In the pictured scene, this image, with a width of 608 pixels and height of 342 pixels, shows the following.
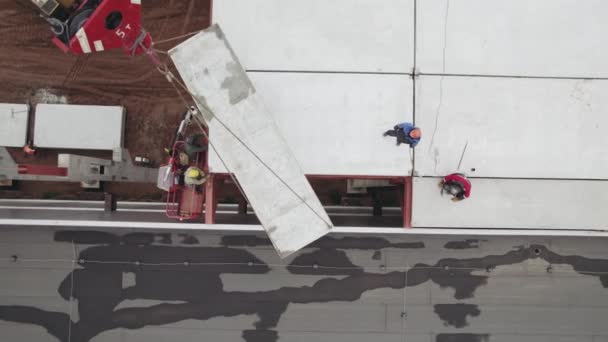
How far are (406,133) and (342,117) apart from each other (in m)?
0.78

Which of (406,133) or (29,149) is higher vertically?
(406,133)

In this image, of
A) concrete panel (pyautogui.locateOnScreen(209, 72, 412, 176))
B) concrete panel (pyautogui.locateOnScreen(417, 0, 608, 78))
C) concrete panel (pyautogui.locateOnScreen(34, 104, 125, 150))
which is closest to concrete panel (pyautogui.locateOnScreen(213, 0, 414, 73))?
concrete panel (pyautogui.locateOnScreen(209, 72, 412, 176))

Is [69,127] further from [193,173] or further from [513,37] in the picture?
[513,37]

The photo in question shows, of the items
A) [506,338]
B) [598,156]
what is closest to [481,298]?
[506,338]

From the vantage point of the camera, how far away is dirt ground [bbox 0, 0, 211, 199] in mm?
6395

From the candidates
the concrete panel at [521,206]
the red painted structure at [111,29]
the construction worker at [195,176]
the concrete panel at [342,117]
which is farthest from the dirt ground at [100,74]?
the concrete panel at [521,206]

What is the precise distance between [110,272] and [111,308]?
1.54ft

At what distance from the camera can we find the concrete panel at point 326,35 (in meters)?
4.35

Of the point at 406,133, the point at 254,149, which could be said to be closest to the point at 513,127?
the point at 406,133

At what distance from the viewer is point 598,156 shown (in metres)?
4.41

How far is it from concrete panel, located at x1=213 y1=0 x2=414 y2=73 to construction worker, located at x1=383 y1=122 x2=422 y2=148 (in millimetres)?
738

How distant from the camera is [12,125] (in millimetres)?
6152

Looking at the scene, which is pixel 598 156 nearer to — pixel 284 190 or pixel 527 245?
pixel 527 245

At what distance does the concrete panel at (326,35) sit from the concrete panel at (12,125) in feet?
14.3
